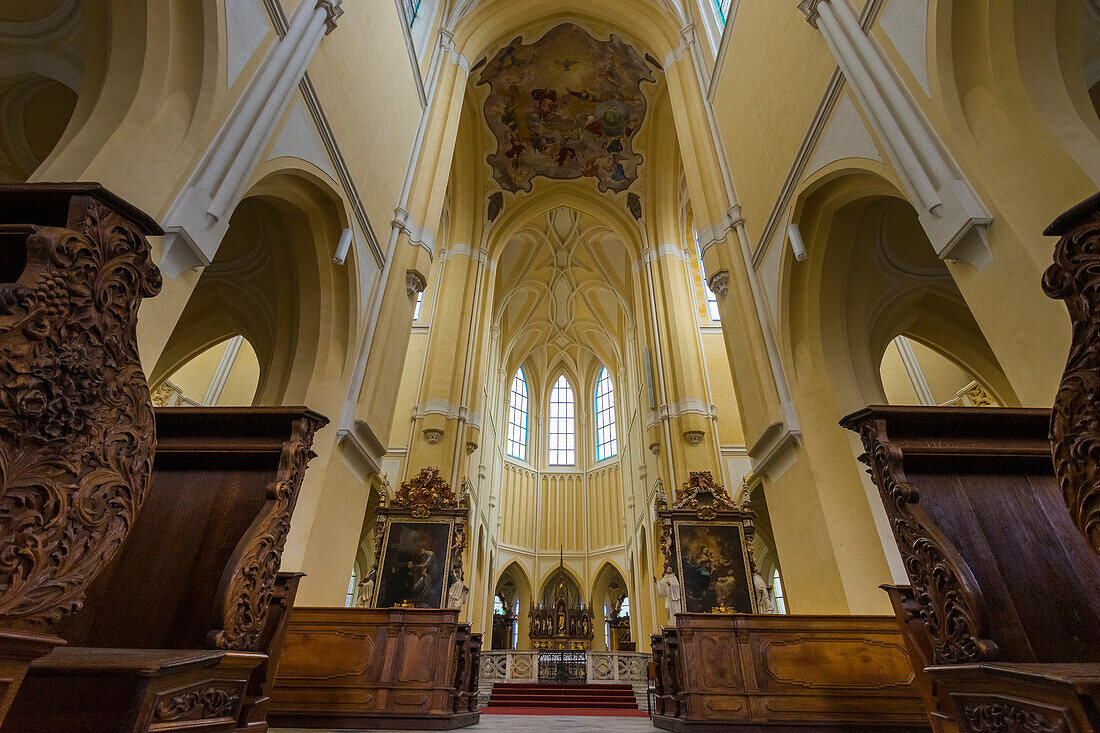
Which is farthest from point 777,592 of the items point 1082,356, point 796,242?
point 1082,356

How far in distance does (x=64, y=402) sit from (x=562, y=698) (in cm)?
989

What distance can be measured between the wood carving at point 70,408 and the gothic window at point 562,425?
2232 centimetres

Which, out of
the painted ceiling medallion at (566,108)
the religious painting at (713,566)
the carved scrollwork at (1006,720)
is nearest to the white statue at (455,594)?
the religious painting at (713,566)

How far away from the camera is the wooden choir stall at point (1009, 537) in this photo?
4.85ft

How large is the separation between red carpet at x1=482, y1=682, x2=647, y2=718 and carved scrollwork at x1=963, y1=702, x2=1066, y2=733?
730cm

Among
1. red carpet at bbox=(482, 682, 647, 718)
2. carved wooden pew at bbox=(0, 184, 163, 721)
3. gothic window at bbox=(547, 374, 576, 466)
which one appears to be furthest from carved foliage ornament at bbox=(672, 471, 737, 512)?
gothic window at bbox=(547, 374, 576, 466)

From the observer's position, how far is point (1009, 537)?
253 cm

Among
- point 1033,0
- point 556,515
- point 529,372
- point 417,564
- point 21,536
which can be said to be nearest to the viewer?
point 21,536

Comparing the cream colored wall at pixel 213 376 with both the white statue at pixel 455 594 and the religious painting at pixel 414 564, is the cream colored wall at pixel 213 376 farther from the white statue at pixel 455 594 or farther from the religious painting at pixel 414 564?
the white statue at pixel 455 594

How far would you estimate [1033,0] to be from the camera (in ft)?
11.6

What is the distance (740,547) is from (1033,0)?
846cm

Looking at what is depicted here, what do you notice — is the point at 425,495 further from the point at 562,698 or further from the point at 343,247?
the point at 343,247

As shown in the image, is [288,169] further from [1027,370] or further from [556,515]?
[556,515]

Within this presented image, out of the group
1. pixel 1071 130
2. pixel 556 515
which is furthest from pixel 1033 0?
pixel 556 515
